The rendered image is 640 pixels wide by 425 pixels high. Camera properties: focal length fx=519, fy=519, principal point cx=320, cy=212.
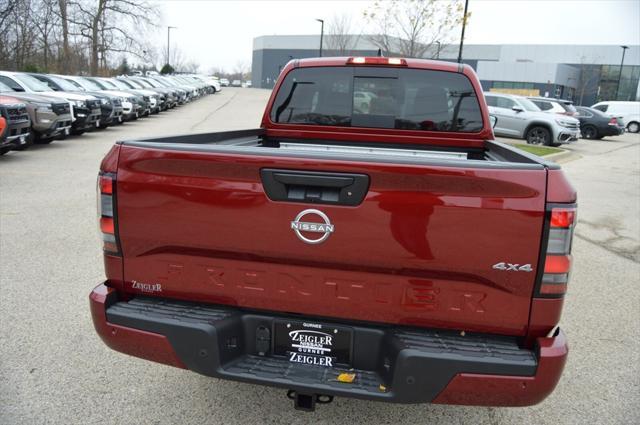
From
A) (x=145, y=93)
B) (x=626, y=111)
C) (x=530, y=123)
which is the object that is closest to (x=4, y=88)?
(x=145, y=93)

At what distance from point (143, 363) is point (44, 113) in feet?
34.3

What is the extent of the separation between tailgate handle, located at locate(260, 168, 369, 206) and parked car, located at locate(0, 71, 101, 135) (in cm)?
1282

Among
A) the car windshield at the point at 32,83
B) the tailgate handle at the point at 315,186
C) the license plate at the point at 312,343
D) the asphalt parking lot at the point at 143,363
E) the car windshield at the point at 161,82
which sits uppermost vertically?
the car windshield at the point at 161,82

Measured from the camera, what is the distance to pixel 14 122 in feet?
33.1

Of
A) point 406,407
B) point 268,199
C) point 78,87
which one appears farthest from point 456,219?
point 78,87

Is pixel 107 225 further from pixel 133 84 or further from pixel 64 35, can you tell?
pixel 64 35

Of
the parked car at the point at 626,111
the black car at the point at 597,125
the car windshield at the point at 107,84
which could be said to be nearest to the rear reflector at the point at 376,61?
the car windshield at the point at 107,84

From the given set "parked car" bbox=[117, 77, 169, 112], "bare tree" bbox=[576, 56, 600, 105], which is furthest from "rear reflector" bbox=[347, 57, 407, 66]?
"bare tree" bbox=[576, 56, 600, 105]

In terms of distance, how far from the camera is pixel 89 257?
18.0 ft

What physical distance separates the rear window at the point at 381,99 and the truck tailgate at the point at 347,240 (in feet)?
6.90

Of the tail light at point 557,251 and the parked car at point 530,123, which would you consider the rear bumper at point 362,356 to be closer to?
the tail light at point 557,251

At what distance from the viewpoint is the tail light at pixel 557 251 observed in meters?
Answer: 2.14

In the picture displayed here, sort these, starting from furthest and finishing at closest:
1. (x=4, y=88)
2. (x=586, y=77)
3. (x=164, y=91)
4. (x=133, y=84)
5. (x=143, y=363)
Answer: (x=586, y=77), (x=164, y=91), (x=133, y=84), (x=4, y=88), (x=143, y=363)

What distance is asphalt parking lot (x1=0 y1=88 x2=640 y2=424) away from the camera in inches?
118
